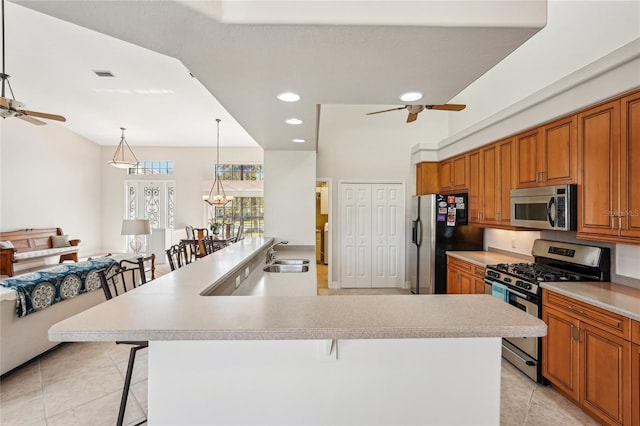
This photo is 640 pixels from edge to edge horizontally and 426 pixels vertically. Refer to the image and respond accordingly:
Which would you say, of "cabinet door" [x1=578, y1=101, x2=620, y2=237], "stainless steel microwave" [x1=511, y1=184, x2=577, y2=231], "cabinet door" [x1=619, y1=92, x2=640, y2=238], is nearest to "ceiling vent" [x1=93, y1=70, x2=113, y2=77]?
"stainless steel microwave" [x1=511, y1=184, x2=577, y2=231]

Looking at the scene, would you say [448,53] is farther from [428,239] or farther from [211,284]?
[428,239]

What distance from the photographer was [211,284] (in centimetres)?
178

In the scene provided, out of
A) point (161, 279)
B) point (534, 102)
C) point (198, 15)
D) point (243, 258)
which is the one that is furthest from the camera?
point (534, 102)

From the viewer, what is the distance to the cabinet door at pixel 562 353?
2.23 meters

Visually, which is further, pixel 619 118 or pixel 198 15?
pixel 619 118

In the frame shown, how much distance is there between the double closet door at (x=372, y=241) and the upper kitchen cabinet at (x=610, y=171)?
3252 millimetres

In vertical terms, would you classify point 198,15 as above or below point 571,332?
above

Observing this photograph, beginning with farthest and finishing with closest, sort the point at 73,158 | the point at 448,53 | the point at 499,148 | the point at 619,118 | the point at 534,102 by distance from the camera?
the point at 73,158, the point at 499,148, the point at 534,102, the point at 619,118, the point at 448,53

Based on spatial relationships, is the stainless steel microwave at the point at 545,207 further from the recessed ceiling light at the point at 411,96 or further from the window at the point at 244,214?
the window at the point at 244,214

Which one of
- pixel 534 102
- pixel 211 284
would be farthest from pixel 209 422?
pixel 534 102

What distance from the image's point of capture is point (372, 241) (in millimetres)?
5680

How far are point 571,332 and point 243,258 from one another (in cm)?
249

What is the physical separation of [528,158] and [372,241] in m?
2.95

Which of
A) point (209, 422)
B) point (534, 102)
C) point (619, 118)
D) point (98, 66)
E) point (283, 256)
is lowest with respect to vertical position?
point (209, 422)
